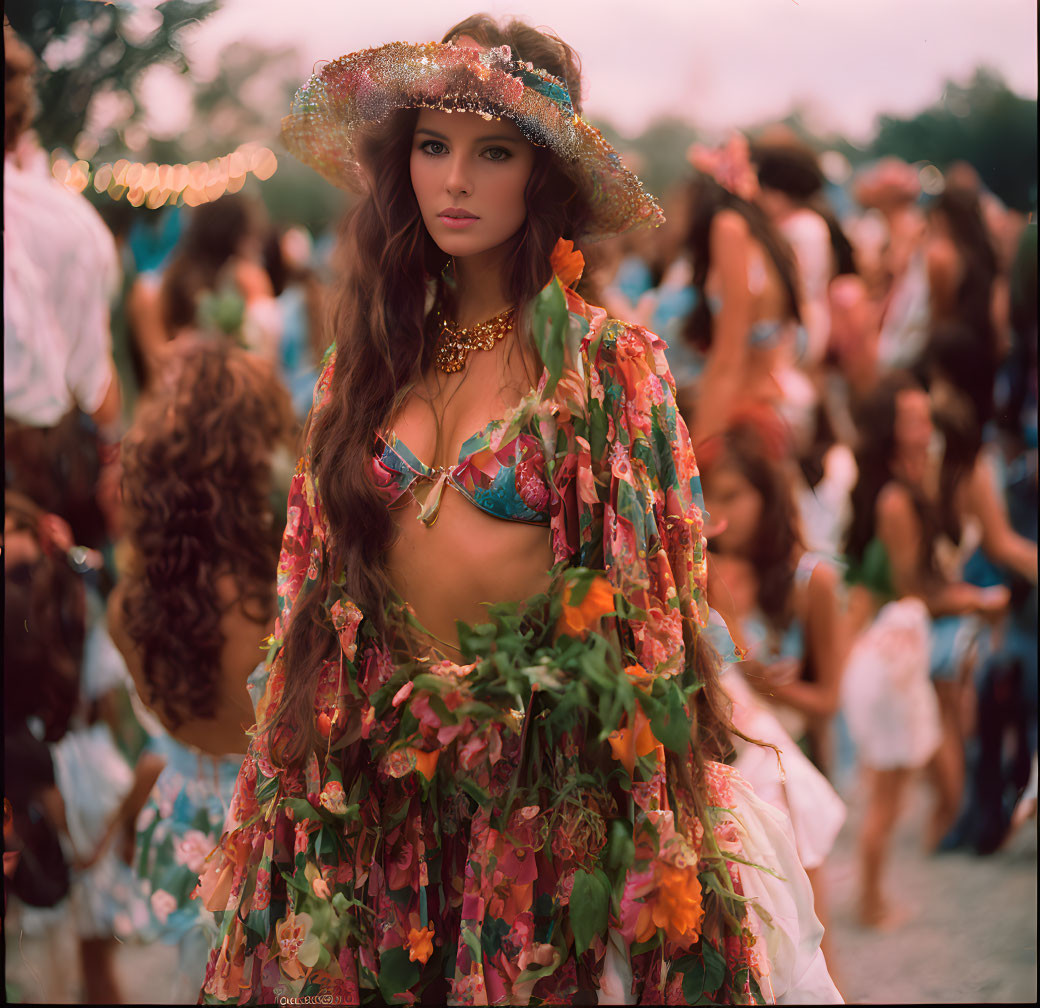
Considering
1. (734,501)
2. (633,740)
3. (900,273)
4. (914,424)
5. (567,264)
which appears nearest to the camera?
(633,740)

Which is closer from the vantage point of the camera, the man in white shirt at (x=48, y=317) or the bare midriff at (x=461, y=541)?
the bare midriff at (x=461, y=541)

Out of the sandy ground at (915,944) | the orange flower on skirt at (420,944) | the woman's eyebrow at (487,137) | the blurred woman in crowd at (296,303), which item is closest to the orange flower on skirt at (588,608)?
the orange flower on skirt at (420,944)

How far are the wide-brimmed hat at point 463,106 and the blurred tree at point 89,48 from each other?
0.61 meters

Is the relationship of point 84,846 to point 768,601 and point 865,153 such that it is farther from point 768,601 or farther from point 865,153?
point 865,153

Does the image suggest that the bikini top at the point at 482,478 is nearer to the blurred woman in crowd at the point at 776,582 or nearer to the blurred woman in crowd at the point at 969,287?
the blurred woman in crowd at the point at 776,582

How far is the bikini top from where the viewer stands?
3.19 feet

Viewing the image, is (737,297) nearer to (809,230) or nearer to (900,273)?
(809,230)

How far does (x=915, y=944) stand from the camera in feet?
6.11

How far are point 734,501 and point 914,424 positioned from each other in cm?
55

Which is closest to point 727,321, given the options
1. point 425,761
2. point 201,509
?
point 201,509

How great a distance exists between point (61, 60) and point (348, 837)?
1.36 metres

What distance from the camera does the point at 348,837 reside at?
0.98m

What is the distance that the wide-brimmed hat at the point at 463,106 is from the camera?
3.07 ft

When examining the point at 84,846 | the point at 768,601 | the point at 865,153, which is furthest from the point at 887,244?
the point at 84,846
